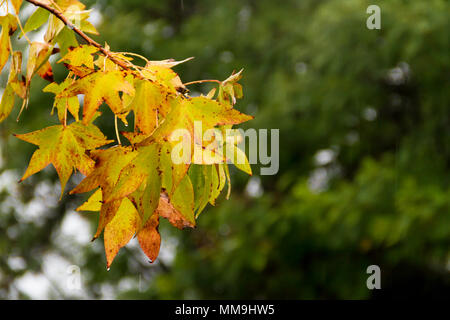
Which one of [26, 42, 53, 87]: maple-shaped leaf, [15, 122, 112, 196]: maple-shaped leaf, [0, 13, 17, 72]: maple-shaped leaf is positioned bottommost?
[15, 122, 112, 196]: maple-shaped leaf

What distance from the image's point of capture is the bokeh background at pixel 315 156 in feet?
10.1

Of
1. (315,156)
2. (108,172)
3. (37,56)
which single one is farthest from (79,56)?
(315,156)

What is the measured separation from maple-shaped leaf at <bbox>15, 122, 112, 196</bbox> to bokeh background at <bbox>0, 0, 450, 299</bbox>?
90.8 inches

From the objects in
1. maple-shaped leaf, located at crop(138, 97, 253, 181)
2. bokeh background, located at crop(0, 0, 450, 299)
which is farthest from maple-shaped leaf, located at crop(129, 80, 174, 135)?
bokeh background, located at crop(0, 0, 450, 299)

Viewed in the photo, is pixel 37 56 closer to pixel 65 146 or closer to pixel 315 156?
pixel 65 146

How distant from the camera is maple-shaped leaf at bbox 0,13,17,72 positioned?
1.94ft

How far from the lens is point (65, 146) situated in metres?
0.60

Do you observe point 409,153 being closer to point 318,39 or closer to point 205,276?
point 318,39

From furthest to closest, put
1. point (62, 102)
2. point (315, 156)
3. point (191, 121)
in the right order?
point (315, 156), point (62, 102), point (191, 121)

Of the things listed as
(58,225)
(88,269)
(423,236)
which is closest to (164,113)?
(423,236)

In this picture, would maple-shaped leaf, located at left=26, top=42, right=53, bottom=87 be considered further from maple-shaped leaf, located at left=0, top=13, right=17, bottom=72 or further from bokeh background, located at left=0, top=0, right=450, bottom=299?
bokeh background, located at left=0, top=0, right=450, bottom=299

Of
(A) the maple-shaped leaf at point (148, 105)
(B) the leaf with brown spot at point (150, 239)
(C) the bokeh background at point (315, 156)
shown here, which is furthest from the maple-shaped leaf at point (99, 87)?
(C) the bokeh background at point (315, 156)

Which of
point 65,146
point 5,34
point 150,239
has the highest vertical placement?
point 5,34

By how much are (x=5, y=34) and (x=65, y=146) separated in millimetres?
144
